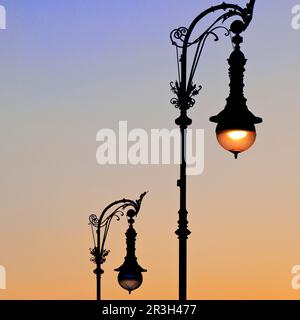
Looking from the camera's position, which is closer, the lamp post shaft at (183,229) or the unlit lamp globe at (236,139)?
the unlit lamp globe at (236,139)

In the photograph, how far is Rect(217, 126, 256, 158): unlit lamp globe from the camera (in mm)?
15453

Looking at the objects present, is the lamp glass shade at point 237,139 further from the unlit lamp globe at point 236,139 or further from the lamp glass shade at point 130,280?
the lamp glass shade at point 130,280

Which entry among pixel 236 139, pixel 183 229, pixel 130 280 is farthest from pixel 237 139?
pixel 130 280

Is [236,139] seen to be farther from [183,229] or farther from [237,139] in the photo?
[183,229]

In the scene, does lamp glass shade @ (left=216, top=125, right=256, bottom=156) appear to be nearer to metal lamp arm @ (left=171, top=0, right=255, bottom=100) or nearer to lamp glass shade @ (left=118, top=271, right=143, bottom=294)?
metal lamp arm @ (left=171, top=0, right=255, bottom=100)

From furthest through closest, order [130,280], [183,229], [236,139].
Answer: [130,280], [183,229], [236,139]

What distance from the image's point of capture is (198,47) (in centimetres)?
1856

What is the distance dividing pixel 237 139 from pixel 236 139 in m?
0.01

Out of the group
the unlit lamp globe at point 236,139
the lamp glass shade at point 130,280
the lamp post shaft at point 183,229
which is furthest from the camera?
the lamp glass shade at point 130,280

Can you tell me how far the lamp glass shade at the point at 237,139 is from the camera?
15.5 metres

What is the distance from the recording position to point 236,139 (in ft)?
50.9

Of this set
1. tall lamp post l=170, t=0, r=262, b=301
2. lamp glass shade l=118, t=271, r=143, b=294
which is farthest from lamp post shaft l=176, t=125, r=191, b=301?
lamp glass shade l=118, t=271, r=143, b=294

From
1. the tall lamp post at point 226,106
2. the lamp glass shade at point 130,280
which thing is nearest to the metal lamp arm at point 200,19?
the tall lamp post at point 226,106
